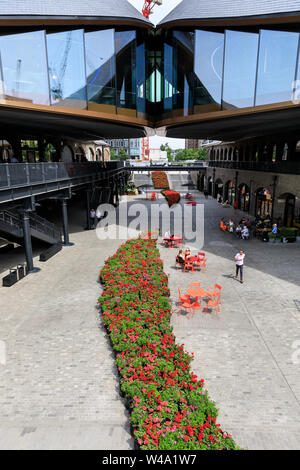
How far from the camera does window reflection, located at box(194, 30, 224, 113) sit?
17.2m

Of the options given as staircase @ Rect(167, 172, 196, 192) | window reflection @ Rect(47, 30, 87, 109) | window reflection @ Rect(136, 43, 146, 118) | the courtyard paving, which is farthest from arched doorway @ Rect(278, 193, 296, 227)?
staircase @ Rect(167, 172, 196, 192)

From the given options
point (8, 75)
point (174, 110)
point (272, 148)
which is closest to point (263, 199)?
point (272, 148)

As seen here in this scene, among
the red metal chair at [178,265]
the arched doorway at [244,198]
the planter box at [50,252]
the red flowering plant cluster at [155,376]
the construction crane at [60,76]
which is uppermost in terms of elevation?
the construction crane at [60,76]

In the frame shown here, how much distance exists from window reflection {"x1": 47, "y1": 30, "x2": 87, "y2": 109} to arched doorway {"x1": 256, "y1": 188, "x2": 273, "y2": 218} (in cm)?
1900

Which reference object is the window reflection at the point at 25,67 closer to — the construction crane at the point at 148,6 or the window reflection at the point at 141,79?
the window reflection at the point at 141,79

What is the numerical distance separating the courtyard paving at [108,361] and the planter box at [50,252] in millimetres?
2083

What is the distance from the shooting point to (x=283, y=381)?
25.5 ft

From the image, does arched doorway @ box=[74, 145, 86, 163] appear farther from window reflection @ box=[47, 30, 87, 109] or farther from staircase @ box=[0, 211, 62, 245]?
window reflection @ box=[47, 30, 87, 109]

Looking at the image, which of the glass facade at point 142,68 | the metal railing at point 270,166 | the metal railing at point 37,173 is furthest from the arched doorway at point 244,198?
the metal railing at point 37,173

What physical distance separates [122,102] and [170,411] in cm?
1834

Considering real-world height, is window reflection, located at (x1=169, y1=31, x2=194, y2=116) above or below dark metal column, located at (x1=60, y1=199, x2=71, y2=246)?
above

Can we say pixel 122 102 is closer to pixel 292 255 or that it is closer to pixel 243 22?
pixel 243 22

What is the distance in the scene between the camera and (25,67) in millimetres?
15531

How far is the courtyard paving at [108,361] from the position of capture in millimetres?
6344
